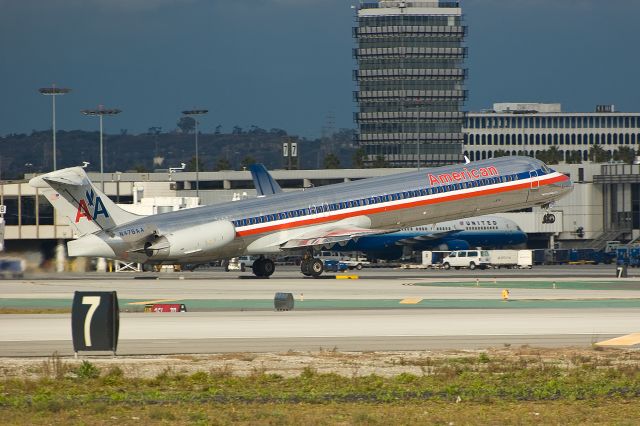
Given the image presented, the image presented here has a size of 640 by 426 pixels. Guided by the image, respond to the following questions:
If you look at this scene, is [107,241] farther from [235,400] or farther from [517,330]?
[235,400]

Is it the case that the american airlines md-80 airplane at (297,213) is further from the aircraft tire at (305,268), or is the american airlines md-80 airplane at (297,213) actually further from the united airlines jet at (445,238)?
the united airlines jet at (445,238)

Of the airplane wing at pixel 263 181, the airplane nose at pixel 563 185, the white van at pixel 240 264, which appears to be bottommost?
the white van at pixel 240 264

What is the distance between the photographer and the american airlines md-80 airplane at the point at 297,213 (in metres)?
65.1

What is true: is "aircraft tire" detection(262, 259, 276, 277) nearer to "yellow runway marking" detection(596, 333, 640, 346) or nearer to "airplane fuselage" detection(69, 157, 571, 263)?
"airplane fuselage" detection(69, 157, 571, 263)

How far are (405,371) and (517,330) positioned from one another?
996cm

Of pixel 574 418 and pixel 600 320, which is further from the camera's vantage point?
pixel 600 320

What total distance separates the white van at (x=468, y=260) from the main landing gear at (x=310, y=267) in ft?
108

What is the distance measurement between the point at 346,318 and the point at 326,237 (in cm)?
2865

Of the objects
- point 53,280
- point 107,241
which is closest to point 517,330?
point 107,241

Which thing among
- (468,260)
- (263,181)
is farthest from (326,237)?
(468,260)

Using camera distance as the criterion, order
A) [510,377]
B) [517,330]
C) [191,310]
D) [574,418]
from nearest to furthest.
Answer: [574,418]
[510,377]
[517,330]
[191,310]

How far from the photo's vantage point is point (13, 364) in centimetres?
2900

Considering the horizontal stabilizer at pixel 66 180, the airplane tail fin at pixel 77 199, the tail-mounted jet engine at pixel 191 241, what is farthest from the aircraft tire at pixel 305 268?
the horizontal stabilizer at pixel 66 180

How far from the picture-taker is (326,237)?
6994cm
